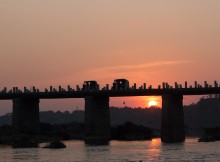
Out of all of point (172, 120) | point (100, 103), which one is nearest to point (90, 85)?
point (100, 103)

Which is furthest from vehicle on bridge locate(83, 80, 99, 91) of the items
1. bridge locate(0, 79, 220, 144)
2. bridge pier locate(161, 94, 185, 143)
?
bridge pier locate(161, 94, 185, 143)

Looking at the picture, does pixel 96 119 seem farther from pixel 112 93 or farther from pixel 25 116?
pixel 25 116

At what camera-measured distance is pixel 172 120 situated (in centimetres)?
12731

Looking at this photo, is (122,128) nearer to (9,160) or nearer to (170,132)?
(170,132)

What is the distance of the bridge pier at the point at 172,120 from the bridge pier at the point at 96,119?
12538 mm

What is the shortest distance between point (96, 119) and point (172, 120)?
52.0 feet

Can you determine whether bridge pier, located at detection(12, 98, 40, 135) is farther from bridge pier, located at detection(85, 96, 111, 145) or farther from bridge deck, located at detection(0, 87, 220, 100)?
bridge pier, located at detection(85, 96, 111, 145)

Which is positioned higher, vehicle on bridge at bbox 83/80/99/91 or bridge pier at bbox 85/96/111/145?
vehicle on bridge at bbox 83/80/99/91

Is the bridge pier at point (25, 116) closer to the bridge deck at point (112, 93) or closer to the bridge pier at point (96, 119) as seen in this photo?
the bridge deck at point (112, 93)

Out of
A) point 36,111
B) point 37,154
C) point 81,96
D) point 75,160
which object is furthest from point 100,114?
point 75,160

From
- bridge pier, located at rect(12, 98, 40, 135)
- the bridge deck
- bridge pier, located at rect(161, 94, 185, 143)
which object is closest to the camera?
bridge pier, located at rect(161, 94, 185, 143)

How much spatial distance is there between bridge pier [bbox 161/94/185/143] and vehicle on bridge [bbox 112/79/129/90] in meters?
10.9

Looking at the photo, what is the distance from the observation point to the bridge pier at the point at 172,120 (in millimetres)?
127312

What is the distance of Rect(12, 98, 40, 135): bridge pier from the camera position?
461 feet
